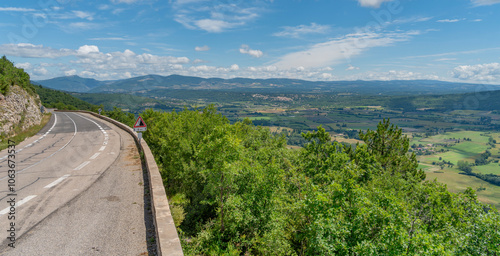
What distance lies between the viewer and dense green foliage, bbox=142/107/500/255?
9078 mm

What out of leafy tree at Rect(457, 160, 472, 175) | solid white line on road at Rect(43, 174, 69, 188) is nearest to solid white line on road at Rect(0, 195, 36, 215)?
solid white line on road at Rect(43, 174, 69, 188)

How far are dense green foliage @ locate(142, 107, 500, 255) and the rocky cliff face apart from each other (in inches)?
767

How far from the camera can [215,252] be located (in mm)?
A: 12086

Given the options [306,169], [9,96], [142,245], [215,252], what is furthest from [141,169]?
[9,96]

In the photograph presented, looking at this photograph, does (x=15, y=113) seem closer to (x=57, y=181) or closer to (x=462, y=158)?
(x=57, y=181)

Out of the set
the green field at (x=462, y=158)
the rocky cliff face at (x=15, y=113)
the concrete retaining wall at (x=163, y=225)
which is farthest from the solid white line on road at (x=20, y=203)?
the green field at (x=462, y=158)

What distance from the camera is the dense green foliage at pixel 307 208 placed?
29.8ft

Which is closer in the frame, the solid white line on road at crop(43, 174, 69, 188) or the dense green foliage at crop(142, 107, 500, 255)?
the dense green foliage at crop(142, 107, 500, 255)

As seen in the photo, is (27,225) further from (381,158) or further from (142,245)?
(381,158)

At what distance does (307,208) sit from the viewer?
10617mm

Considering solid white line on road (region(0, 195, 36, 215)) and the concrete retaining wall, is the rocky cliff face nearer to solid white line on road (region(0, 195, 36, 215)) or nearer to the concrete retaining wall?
solid white line on road (region(0, 195, 36, 215))

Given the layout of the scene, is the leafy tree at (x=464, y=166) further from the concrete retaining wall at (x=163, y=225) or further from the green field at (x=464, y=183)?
the concrete retaining wall at (x=163, y=225)

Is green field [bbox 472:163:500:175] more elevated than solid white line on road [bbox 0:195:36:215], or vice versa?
solid white line on road [bbox 0:195:36:215]

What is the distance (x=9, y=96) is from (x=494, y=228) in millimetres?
48769
